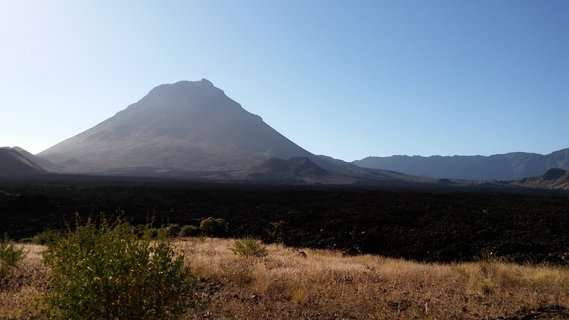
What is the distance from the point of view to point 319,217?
112ft

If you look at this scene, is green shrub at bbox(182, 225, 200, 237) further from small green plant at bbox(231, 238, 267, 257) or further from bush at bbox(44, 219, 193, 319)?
bush at bbox(44, 219, 193, 319)

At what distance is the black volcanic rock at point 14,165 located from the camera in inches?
4688

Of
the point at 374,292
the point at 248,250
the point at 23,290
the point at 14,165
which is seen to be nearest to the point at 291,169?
the point at 14,165

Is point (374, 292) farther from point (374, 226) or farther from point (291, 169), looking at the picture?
point (291, 169)

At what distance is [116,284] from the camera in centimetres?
550

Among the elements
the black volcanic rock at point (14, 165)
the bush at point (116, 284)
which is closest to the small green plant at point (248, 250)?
the bush at point (116, 284)

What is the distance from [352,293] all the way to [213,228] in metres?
20.5

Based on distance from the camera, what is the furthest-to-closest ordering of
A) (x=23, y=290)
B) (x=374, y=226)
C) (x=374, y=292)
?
(x=374, y=226)
(x=374, y=292)
(x=23, y=290)

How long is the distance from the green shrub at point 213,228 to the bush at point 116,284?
859 inches

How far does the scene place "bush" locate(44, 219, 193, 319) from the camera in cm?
534

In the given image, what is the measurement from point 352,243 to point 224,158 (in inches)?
6997

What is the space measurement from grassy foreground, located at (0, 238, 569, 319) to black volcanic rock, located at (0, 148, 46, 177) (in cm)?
12278

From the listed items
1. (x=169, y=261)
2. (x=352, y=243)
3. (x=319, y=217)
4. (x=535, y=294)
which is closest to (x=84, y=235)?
(x=169, y=261)

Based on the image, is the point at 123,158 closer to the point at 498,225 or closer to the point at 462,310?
the point at 498,225
